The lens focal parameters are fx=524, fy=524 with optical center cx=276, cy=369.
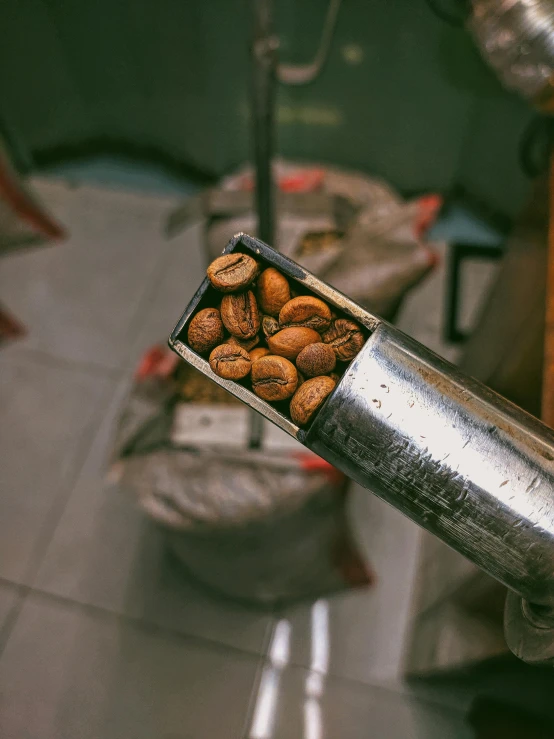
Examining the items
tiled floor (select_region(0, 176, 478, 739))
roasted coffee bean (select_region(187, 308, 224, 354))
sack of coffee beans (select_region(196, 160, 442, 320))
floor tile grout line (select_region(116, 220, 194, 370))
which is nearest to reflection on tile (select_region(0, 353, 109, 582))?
tiled floor (select_region(0, 176, 478, 739))

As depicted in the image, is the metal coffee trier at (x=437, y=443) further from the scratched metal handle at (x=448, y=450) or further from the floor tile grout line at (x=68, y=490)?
the floor tile grout line at (x=68, y=490)

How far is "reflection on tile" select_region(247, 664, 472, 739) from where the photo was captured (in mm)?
1237

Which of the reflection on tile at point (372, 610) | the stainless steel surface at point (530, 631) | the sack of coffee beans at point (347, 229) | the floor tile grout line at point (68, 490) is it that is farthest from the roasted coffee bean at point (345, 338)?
the floor tile grout line at point (68, 490)

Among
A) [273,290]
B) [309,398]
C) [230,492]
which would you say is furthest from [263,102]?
[230,492]

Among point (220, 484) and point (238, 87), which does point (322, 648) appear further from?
point (238, 87)

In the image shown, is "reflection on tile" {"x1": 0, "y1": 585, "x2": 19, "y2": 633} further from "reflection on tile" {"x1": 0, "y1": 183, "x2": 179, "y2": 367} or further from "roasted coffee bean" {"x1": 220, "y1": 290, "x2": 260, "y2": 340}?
"roasted coffee bean" {"x1": 220, "y1": 290, "x2": 260, "y2": 340}

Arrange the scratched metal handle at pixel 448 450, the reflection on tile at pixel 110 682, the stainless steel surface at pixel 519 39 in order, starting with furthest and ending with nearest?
the reflection on tile at pixel 110 682, the stainless steel surface at pixel 519 39, the scratched metal handle at pixel 448 450

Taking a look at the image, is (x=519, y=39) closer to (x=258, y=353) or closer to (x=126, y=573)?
(x=258, y=353)

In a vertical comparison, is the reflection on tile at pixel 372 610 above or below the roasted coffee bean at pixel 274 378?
below

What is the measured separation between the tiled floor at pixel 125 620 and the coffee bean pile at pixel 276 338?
1.07 m

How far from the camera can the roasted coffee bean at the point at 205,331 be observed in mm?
503

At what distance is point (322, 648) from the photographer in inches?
52.2

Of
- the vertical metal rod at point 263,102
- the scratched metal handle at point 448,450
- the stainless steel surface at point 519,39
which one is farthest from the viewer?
the stainless steel surface at point 519,39

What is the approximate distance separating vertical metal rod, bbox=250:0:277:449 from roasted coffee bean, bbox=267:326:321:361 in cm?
49
